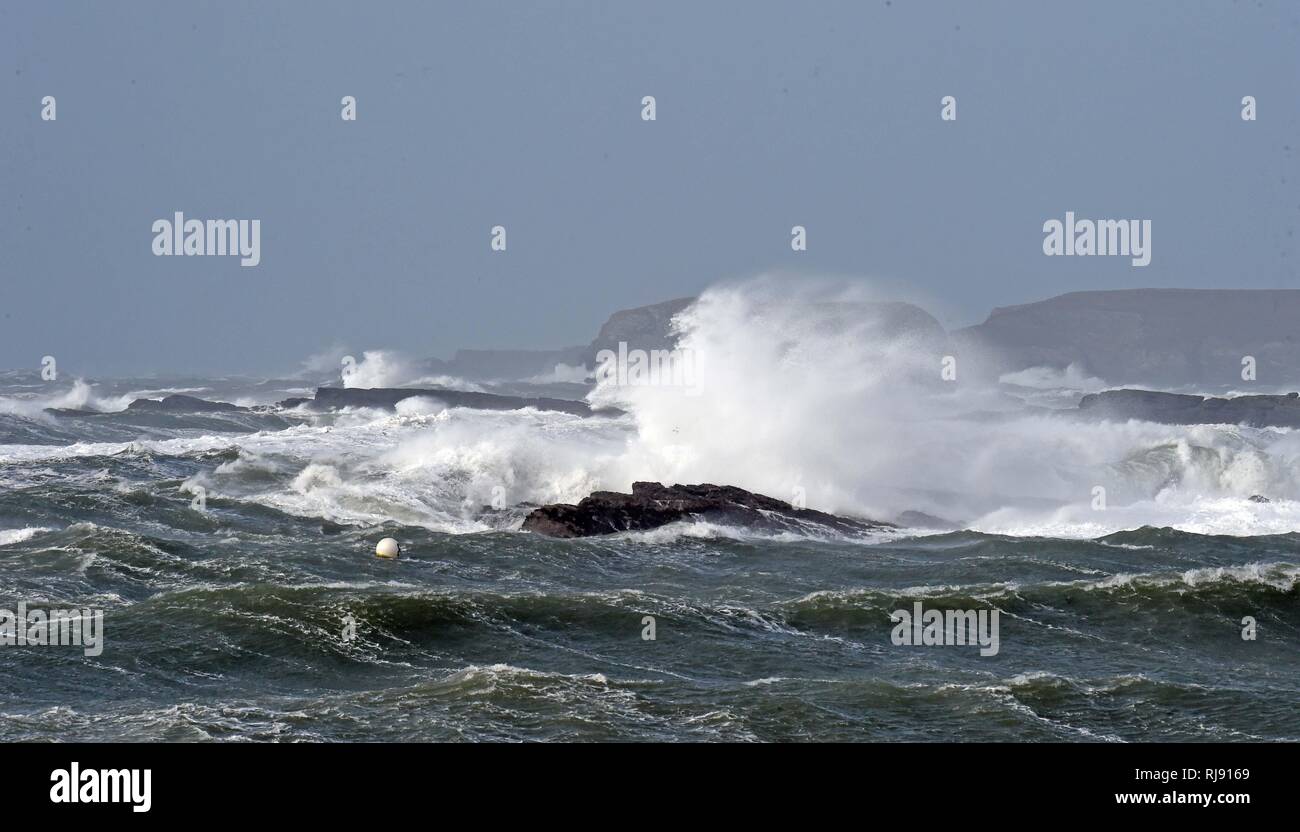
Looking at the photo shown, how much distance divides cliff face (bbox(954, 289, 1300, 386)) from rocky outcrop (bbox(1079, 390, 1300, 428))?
70635 millimetres

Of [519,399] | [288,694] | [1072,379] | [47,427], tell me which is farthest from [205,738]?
[1072,379]

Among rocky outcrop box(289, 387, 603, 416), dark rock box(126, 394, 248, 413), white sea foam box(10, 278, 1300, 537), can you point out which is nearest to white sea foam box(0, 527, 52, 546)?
white sea foam box(10, 278, 1300, 537)

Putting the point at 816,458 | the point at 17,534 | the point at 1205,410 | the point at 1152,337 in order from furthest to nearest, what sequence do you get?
1. the point at 1152,337
2. the point at 1205,410
3. the point at 816,458
4. the point at 17,534

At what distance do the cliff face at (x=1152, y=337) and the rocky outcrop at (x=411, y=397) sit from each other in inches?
2674

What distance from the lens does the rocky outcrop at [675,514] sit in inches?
1145

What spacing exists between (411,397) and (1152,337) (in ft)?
306

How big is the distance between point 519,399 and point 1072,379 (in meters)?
70.1

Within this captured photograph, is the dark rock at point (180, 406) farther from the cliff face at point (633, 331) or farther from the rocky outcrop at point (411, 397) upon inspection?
the cliff face at point (633, 331)

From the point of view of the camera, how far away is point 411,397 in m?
84.8

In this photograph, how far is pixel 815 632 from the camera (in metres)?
20.2

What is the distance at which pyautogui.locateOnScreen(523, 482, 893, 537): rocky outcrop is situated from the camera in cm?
2909

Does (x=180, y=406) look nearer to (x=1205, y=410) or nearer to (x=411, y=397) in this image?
(x=411, y=397)

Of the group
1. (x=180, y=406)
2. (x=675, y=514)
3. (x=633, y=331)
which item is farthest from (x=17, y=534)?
(x=633, y=331)

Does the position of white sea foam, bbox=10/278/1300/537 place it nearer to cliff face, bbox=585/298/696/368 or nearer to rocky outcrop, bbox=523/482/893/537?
rocky outcrop, bbox=523/482/893/537
